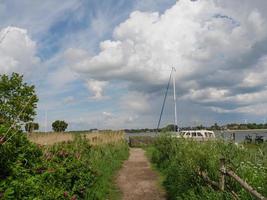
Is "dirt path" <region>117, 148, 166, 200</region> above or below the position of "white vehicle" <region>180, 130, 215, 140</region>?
below

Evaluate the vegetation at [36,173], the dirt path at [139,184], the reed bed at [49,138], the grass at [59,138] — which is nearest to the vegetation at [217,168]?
the dirt path at [139,184]

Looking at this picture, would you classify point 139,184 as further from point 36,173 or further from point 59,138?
point 36,173

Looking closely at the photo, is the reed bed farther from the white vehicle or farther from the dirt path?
the white vehicle

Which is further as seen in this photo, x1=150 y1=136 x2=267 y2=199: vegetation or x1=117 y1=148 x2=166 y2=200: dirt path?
x1=117 y1=148 x2=166 y2=200: dirt path

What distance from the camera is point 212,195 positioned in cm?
772

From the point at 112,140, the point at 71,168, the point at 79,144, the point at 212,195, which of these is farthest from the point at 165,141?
the point at 212,195

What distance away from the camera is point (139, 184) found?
47.6 feet

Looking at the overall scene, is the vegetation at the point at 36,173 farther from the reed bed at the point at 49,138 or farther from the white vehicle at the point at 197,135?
the white vehicle at the point at 197,135

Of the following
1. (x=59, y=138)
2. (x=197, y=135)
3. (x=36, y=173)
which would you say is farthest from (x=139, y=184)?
(x=197, y=135)

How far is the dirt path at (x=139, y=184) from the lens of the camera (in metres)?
12.5

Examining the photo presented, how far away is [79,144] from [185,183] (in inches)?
287

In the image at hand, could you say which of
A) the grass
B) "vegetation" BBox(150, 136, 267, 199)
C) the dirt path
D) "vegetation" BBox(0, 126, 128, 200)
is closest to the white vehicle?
"vegetation" BBox(150, 136, 267, 199)

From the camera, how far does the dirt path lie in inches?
493

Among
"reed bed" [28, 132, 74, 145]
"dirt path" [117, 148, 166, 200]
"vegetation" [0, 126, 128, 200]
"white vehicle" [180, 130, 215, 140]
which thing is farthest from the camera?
"white vehicle" [180, 130, 215, 140]
